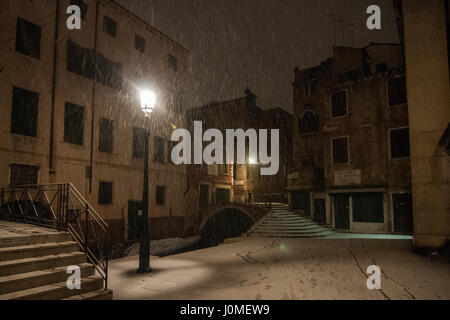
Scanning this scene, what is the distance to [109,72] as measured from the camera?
19.0 m

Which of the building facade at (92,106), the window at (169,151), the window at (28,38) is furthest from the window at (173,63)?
the window at (28,38)

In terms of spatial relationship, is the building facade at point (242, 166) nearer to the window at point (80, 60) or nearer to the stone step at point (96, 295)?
the window at point (80, 60)

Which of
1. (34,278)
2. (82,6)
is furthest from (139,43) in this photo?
(34,278)

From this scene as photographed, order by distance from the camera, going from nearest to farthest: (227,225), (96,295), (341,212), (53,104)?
1. (96,295)
2. (53,104)
3. (341,212)
4. (227,225)

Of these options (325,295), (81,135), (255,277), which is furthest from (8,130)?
(325,295)

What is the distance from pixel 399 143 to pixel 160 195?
16.6 meters

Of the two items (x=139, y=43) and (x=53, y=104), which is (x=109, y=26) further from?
(x=53, y=104)

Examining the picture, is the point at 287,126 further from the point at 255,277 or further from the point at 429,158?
the point at 255,277

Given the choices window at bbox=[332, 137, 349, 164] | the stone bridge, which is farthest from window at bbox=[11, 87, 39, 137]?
window at bbox=[332, 137, 349, 164]

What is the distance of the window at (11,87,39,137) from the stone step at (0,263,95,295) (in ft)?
36.1

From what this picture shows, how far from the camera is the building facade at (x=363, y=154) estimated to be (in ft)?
61.0

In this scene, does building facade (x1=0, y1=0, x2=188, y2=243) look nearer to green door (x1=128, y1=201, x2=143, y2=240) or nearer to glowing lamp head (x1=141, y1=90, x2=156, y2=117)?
green door (x1=128, y1=201, x2=143, y2=240)

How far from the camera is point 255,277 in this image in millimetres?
7609

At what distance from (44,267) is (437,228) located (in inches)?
468
